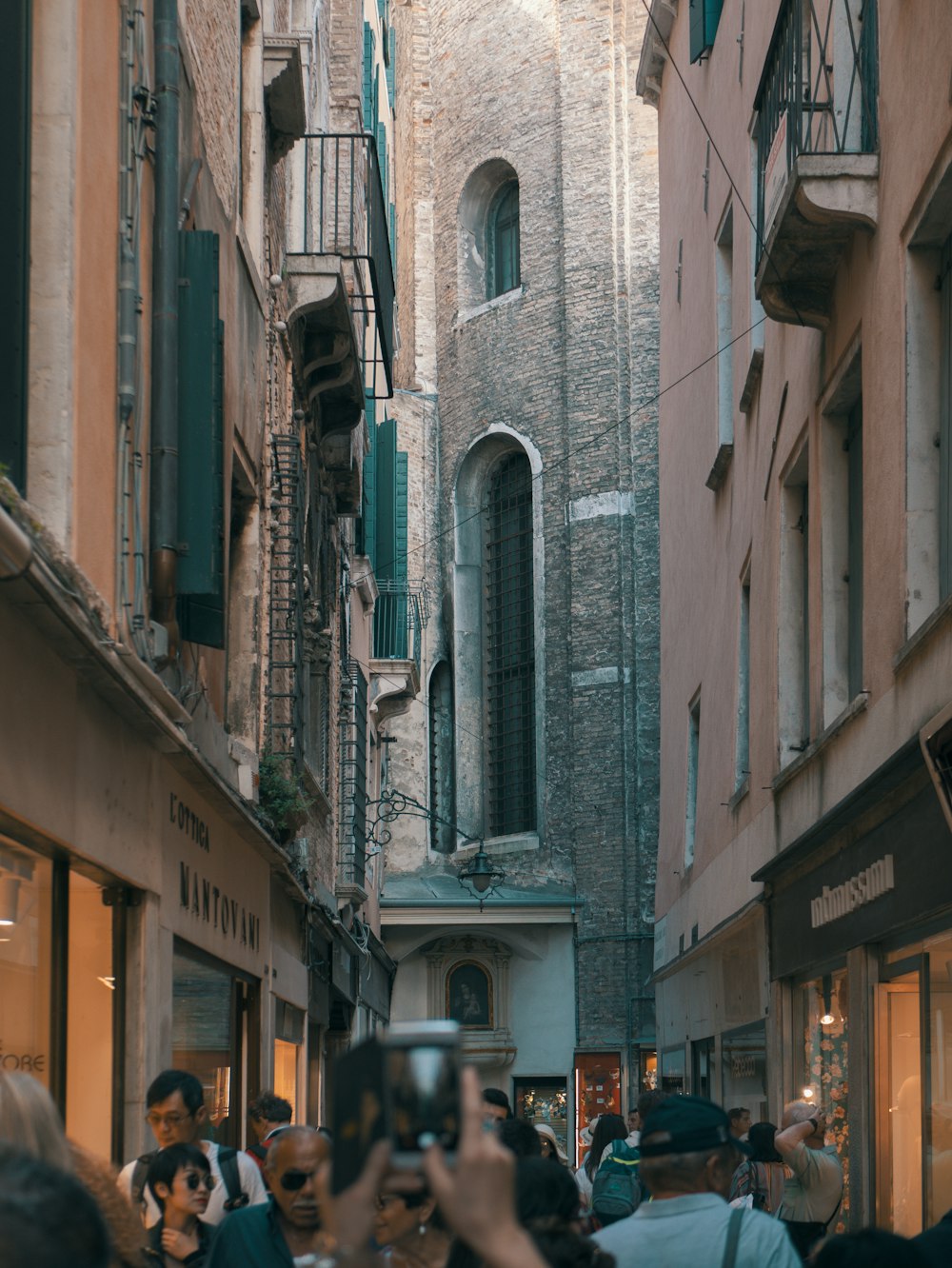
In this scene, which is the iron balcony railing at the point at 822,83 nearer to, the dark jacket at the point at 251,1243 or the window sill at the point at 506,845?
the dark jacket at the point at 251,1243

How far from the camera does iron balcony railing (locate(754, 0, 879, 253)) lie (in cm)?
952

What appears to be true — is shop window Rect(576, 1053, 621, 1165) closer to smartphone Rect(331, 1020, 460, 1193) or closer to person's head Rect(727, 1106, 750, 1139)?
person's head Rect(727, 1106, 750, 1139)

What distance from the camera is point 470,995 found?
32.8m

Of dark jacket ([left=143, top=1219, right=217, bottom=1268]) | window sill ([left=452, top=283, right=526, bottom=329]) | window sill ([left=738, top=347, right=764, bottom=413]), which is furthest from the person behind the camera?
window sill ([left=452, top=283, right=526, bottom=329])

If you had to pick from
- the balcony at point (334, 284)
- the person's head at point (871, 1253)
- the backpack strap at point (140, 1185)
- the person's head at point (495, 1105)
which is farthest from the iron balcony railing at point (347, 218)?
the person's head at point (871, 1253)

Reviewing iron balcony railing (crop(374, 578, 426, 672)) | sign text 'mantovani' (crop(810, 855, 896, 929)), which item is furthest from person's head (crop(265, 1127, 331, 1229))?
iron balcony railing (crop(374, 578, 426, 672))

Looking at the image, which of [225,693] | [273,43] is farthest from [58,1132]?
[273,43]

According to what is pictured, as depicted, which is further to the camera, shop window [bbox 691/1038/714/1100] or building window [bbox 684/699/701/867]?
building window [bbox 684/699/701/867]

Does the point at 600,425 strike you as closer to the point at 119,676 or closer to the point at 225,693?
the point at 225,693

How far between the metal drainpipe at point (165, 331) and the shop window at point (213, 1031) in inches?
76.4

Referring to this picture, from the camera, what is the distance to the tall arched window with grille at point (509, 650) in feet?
113

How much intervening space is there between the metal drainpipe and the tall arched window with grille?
25.5m

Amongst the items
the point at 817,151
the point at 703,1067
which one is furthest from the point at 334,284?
the point at 703,1067

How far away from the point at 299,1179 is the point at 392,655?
77.5 feet
